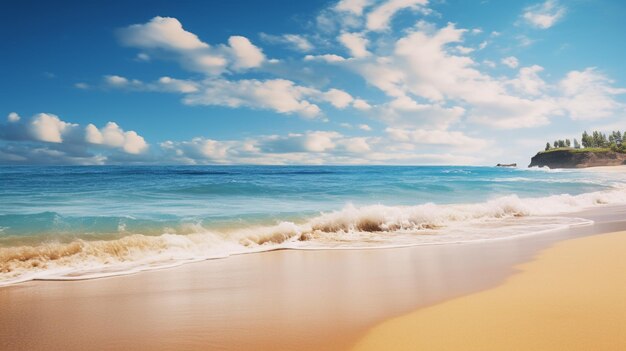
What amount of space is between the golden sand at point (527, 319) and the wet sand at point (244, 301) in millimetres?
249

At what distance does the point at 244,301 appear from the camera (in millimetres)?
4105

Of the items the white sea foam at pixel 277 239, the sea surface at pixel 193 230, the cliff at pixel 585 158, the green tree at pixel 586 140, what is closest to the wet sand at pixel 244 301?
the white sea foam at pixel 277 239

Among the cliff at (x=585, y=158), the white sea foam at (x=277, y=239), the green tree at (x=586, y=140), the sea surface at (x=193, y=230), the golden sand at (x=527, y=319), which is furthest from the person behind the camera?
the green tree at (x=586, y=140)

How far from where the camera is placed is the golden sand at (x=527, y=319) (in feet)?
9.16

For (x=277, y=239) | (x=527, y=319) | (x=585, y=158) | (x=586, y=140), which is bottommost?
(x=277, y=239)

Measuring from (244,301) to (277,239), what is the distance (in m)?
4.80

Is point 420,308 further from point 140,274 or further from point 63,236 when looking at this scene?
point 63,236

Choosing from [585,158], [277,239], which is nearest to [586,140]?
[585,158]

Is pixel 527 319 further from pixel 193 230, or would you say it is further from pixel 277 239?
pixel 193 230

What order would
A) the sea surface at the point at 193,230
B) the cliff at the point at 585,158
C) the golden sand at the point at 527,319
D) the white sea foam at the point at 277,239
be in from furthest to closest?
the cliff at the point at 585,158
the sea surface at the point at 193,230
the white sea foam at the point at 277,239
the golden sand at the point at 527,319

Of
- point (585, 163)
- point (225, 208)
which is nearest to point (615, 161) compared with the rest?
point (585, 163)

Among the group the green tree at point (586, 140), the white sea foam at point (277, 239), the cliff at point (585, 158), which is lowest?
the white sea foam at point (277, 239)

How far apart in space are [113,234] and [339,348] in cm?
859

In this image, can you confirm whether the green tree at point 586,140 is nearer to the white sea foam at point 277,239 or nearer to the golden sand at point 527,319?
the white sea foam at point 277,239
